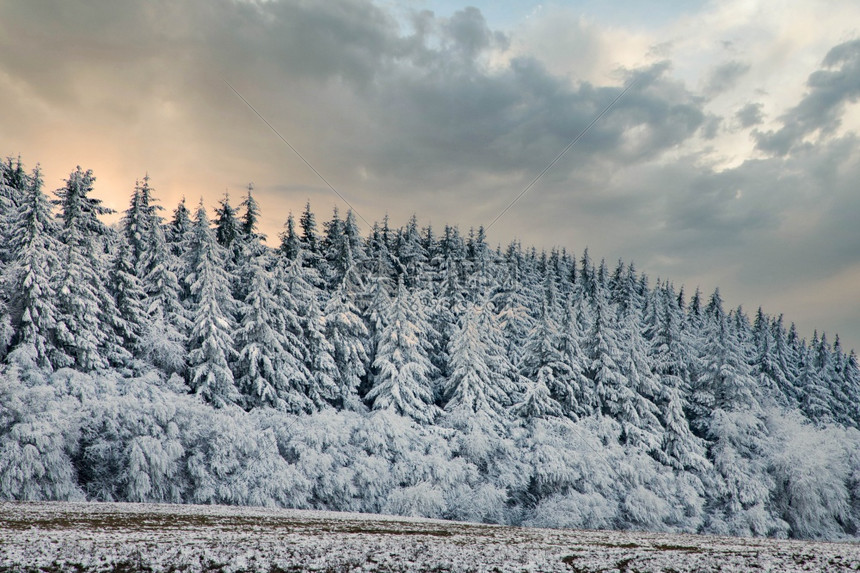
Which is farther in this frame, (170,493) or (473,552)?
(170,493)

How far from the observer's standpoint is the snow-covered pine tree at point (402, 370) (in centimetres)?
4116

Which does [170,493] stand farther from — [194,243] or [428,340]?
[428,340]

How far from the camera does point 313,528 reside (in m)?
17.8

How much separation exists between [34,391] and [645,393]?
45935 mm

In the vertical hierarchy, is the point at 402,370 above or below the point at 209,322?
below

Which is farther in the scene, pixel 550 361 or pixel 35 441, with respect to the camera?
pixel 550 361

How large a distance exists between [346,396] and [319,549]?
30806 mm

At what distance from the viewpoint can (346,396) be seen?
142 ft

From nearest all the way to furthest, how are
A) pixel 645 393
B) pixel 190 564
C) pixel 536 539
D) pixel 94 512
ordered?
1. pixel 190 564
2. pixel 536 539
3. pixel 94 512
4. pixel 645 393

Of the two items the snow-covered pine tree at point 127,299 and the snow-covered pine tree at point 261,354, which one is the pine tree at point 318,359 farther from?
the snow-covered pine tree at point 127,299

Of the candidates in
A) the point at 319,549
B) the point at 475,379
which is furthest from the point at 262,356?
the point at 319,549

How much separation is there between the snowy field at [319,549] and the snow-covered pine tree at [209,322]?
18.1 m

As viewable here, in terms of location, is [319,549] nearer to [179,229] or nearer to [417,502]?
[417,502]

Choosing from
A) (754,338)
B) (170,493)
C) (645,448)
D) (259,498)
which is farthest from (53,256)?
(754,338)
